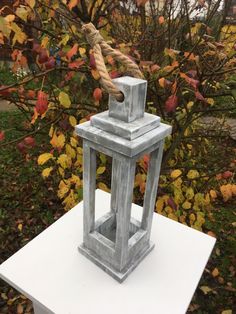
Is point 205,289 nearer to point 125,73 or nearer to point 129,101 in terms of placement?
point 125,73

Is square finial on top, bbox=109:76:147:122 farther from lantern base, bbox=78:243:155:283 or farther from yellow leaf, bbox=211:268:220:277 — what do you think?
yellow leaf, bbox=211:268:220:277

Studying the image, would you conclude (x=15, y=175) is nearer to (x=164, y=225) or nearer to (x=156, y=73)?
(x=156, y=73)

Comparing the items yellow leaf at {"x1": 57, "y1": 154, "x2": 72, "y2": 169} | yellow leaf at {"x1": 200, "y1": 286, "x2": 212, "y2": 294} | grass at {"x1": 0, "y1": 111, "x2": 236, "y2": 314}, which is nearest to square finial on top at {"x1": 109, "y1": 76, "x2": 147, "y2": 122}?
yellow leaf at {"x1": 57, "y1": 154, "x2": 72, "y2": 169}

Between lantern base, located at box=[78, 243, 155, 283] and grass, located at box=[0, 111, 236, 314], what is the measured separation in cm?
98

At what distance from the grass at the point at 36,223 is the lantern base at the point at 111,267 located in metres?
0.98

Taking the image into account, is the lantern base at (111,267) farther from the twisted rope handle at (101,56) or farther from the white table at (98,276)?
the twisted rope handle at (101,56)

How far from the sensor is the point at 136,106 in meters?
0.76

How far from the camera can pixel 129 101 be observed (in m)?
0.74

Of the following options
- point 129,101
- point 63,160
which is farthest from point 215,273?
point 129,101

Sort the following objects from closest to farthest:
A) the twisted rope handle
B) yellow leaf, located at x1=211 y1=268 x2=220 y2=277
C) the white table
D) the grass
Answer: the twisted rope handle → the white table → the grass → yellow leaf, located at x1=211 y1=268 x2=220 y2=277

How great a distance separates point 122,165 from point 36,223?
195 centimetres

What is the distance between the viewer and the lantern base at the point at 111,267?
0.95 metres

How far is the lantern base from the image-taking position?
948 mm

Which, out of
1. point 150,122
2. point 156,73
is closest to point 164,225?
point 150,122
